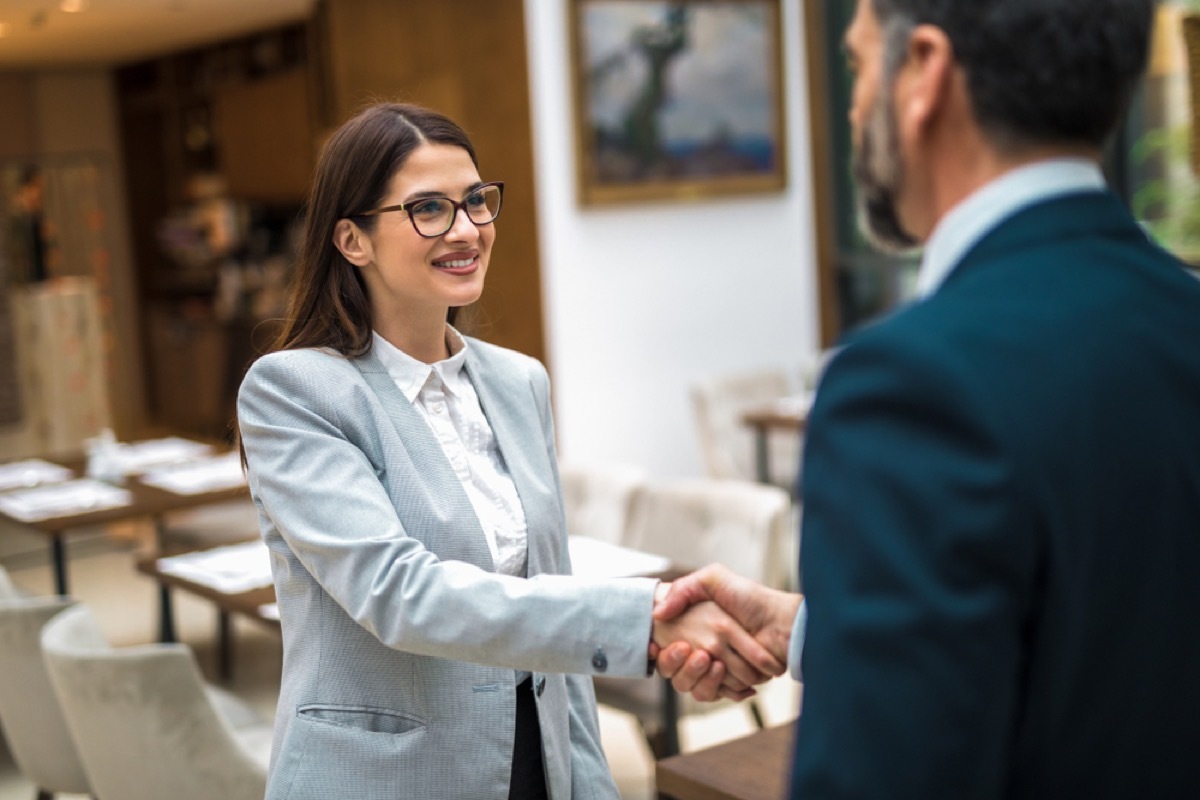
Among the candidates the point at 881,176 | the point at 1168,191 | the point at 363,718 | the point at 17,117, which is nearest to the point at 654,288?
the point at 1168,191

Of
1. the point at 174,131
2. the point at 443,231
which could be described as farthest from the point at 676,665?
the point at 174,131

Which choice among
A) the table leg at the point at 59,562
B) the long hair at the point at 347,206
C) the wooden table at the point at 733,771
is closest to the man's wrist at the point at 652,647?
the wooden table at the point at 733,771

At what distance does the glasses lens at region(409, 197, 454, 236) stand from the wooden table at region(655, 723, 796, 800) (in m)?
0.81

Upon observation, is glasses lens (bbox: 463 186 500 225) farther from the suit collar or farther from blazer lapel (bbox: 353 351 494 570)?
the suit collar

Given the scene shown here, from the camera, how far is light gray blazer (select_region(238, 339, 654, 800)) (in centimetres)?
149

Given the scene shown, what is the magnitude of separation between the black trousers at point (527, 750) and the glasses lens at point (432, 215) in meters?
0.57

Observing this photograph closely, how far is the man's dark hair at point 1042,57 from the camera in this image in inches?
34.6

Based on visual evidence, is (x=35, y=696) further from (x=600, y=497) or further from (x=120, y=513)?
(x=600, y=497)

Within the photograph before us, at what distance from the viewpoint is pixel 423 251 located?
5.54 feet

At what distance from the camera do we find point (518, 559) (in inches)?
67.1

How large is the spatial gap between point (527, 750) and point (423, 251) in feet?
2.07

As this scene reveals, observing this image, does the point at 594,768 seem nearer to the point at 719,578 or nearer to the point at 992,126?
the point at 719,578

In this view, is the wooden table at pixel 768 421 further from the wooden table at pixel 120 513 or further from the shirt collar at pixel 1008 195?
the shirt collar at pixel 1008 195

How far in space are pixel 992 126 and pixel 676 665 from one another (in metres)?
0.83
